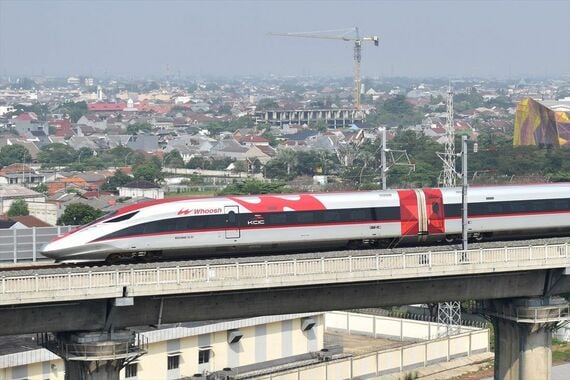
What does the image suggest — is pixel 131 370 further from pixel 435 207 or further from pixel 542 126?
pixel 542 126

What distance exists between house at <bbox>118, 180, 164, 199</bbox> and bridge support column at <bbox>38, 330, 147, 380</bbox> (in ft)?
367

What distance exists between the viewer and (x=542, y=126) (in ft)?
643

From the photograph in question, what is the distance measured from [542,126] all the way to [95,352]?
164m

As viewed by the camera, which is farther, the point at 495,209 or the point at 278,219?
Answer: the point at 495,209

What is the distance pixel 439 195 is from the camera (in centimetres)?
4931

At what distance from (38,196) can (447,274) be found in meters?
107

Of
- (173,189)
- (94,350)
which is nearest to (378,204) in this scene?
(94,350)

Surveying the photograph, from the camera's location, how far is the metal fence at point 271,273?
120 feet

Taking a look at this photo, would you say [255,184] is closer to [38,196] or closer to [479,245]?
[38,196]

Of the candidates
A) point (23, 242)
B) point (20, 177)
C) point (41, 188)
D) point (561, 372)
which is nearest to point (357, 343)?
point (561, 372)

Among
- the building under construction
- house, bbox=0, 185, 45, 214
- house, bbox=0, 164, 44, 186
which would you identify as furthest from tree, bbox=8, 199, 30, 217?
the building under construction

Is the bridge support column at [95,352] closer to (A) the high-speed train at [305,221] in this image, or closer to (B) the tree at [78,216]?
(A) the high-speed train at [305,221]

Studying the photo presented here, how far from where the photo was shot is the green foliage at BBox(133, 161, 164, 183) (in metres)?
173

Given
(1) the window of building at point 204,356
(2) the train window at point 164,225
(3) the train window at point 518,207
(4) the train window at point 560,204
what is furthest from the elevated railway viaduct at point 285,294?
(1) the window of building at point 204,356
